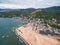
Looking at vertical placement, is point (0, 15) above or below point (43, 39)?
below

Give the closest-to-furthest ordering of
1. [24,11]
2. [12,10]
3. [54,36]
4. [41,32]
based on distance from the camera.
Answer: [54,36]
[41,32]
[24,11]
[12,10]

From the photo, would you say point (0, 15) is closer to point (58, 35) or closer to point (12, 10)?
point (12, 10)

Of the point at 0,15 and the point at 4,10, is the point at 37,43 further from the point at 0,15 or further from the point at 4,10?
the point at 4,10

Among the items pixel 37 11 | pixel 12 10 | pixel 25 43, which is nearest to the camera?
pixel 25 43

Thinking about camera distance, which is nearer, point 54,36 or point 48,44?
point 48,44

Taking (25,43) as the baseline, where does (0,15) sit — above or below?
below

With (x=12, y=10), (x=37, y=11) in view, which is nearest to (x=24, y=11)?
(x=12, y=10)

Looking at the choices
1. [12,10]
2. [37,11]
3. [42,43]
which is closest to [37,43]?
[42,43]

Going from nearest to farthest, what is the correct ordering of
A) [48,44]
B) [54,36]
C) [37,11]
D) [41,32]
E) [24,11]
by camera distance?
[48,44] < [54,36] < [41,32] < [37,11] < [24,11]

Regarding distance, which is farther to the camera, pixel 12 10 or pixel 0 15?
pixel 12 10
